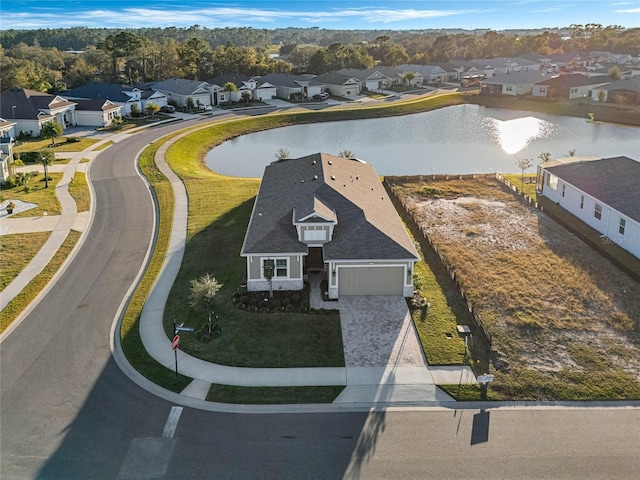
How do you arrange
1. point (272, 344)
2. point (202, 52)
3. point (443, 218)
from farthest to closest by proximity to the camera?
point (202, 52) → point (443, 218) → point (272, 344)

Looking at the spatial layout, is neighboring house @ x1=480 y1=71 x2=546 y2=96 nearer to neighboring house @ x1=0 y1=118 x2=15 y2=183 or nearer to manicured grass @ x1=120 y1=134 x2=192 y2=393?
manicured grass @ x1=120 y1=134 x2=192 y2=393

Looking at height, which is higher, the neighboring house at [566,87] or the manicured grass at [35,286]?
the neighboring house at [566,87]

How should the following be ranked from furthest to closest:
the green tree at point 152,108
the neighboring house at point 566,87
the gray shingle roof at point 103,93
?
1. the neighboring house at point 566,87
2. the gray shingle roof at point 103,93
3. the green tree at point 152,108

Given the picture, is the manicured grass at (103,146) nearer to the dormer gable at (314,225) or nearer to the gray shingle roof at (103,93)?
the gray shingle roof at (103,93)

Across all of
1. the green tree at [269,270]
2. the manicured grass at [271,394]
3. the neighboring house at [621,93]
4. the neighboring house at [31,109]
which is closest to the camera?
the manicured grass at [271,394]

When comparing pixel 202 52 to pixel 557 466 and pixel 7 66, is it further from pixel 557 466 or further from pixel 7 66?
pixel 557 466

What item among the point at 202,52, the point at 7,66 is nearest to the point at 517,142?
the point at 202,52

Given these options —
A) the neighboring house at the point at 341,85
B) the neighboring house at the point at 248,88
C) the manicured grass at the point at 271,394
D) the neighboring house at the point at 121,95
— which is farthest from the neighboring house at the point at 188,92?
the manicured grass at the point at 271,394
